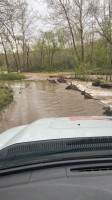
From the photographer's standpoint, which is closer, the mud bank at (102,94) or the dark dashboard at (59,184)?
the dark dashboard at (59,184)

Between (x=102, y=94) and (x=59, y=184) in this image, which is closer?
(x=59, y=184)

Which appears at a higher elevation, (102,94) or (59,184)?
(59,184)

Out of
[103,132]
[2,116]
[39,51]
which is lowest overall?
[2,116]

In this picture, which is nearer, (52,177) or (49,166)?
(52,177)

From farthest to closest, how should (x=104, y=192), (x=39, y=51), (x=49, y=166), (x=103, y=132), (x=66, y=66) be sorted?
1. (x=39, y=51)
2. (x=66, y=66)
3. (x=103, y=132)
4. (x=49, y=166)
5. (x=104, y=192)

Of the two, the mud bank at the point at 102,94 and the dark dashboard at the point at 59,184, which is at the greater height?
the dark dashboard at the point at 59,184

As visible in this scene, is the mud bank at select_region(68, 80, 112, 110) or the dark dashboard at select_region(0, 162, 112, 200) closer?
the dark dashboard at select_region(0, 162, 112, 200)

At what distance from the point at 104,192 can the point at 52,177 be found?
1.10 feet

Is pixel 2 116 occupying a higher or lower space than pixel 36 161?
lower

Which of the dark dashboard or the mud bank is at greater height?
the dark dashboard

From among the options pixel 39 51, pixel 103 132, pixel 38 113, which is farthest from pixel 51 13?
pixel 39 51

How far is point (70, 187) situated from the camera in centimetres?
117

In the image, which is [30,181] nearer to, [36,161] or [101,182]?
[36,161]

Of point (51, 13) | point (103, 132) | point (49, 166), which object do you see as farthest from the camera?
point (51, 13)
